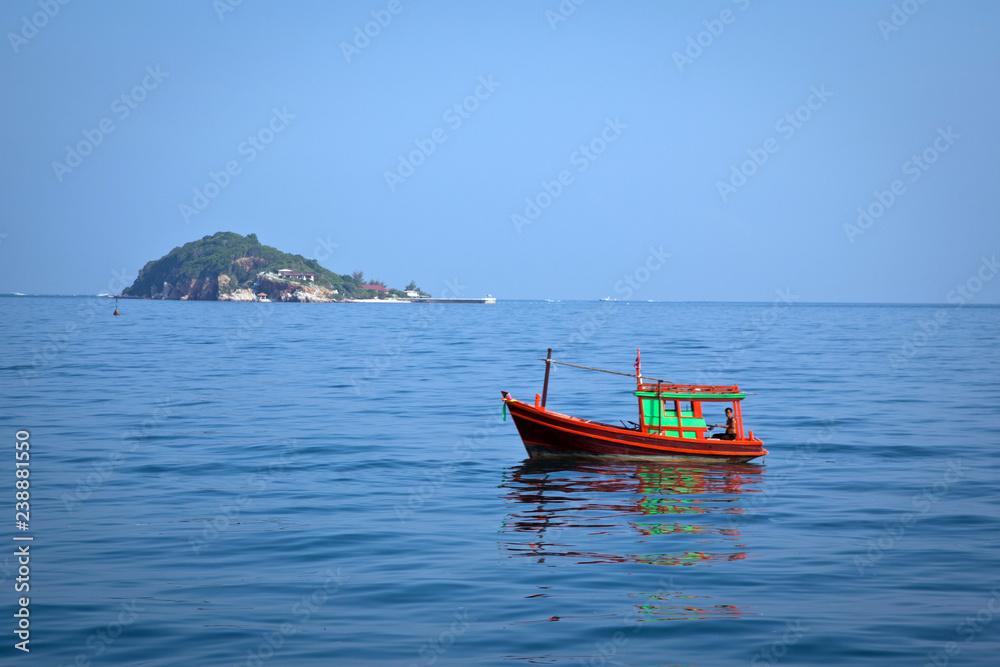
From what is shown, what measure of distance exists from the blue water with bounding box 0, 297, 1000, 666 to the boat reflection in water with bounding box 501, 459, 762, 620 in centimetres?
9

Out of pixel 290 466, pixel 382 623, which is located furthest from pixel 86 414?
pixel 382 623

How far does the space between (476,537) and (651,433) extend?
9662 millimetres

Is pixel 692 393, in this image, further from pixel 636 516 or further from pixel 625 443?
pixel 636 516

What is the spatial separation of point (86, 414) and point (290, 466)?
518 inches

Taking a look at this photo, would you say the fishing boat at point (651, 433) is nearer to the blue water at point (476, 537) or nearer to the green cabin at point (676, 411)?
the green cabin at point (676, 411)

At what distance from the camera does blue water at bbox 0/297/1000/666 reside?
11.3 metres

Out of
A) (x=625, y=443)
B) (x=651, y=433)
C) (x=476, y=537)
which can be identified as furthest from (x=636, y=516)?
(x=651, y=433)

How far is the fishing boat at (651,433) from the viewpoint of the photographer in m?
24.1

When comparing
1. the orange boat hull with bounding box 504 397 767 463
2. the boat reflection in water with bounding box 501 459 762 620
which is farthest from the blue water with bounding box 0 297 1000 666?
the orange boat hull with bounding box 504 397 767 463

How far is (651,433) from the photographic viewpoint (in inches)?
963

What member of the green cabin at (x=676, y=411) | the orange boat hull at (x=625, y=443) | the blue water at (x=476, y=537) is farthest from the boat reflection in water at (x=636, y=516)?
the green cabin at (x=676, y=411)

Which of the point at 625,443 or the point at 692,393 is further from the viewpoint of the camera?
the point at 692,393

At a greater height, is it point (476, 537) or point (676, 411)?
point (676, 411)

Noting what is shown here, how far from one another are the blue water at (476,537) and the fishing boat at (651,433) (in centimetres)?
62
